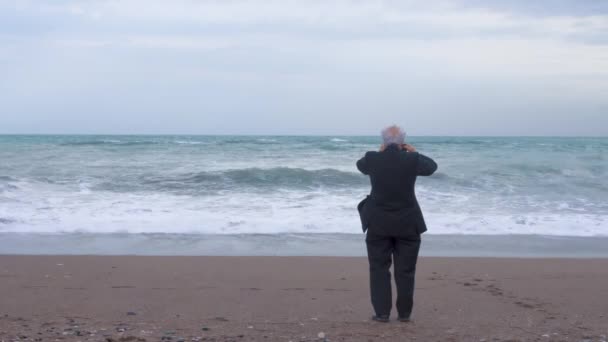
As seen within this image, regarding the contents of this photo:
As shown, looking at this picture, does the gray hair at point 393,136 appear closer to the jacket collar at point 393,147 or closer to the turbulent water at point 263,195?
the jacket collar at point 393,147

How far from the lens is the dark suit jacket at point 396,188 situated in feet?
14.0

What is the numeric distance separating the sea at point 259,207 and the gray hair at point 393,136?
369 centimetres

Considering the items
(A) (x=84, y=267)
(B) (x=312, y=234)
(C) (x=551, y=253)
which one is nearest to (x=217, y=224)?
(B) (x=312, y=234)

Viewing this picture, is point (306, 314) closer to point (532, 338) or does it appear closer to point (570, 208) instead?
point (532, 338)

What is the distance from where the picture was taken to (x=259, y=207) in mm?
11898

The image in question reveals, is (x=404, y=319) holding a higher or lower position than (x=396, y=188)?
lower

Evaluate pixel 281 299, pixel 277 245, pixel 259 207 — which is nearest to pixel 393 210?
pixel 281 299

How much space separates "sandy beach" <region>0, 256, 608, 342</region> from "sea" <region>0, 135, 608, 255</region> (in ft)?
3.82

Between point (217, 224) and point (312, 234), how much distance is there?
5.38ft

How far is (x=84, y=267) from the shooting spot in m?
6.46

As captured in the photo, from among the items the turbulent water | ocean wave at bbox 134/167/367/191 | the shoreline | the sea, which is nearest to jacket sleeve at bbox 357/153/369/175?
the shoreline

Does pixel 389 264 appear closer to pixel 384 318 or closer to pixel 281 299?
pixel 384 318

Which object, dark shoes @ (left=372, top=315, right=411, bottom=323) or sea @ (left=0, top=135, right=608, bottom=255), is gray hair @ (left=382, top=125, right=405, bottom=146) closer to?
dark shoes @ (left=372, top=315, right=411, bottom=323)

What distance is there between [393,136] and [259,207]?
776 cm
